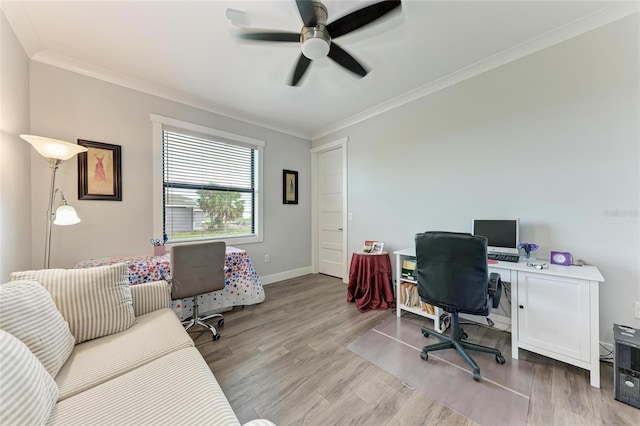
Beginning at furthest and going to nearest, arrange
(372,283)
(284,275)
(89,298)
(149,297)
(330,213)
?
(330,213) < (284,275) < (372,283) < (149,297) < (89,298)

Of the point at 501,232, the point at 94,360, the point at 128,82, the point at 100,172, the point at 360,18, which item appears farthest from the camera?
the point at 128,82

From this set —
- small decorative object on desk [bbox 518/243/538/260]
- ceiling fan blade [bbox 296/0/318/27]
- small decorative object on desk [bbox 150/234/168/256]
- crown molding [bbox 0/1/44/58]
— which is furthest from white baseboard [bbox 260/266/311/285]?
crown molding [bbox 0/1/44/58]

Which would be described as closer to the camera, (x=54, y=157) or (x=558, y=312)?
(x=558, y=312)

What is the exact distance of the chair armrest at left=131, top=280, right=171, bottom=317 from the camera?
1.64 meters

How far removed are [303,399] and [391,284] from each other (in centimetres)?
179

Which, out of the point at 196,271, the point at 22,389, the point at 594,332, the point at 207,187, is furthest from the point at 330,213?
the point at 22,389

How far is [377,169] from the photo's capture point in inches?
129

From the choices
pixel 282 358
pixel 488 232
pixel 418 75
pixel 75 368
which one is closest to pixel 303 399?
pixel 282 358

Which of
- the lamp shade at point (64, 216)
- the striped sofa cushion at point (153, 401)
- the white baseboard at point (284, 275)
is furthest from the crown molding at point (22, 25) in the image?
the white baseboard at point (284, 275)

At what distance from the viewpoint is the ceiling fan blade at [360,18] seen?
134 centimetres

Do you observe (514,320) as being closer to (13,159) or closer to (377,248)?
(377,248)

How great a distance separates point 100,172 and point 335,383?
2.99 m

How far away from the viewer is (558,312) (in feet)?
5.25

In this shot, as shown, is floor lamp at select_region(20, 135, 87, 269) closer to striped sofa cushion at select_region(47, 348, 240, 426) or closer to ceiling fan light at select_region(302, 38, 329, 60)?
striped sofa cushion at select_region(47, 348, 240, 426)
